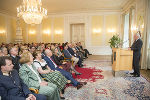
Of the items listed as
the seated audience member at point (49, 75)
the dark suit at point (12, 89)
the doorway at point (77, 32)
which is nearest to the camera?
the dark suit at point (12, 89)

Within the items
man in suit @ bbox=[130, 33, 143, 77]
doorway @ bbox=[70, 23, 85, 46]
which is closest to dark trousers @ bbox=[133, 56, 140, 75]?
man in suit @ bbox=[130, 33, 143, 77]

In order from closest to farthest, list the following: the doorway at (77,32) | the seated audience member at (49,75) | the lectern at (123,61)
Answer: the seated audience member at (49,75), the lectern at (123,61), the doorway at (77,32)

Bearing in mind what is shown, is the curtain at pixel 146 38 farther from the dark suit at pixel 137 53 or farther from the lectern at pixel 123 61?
the lectern at pixel 123 61

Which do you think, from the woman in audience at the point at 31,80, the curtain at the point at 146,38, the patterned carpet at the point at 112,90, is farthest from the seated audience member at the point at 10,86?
the curtain at the point at 146,38

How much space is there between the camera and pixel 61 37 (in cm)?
1020

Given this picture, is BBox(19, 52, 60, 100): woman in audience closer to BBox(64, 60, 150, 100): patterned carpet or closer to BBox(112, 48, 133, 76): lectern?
BBox(64, 60, 150, 100): patterned carpet

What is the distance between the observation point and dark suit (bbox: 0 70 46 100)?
1587 millimetres

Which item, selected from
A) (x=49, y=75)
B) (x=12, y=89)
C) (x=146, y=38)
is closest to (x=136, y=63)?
(x=146, y=38)

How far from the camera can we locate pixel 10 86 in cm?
165

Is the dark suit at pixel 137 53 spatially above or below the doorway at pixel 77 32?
below

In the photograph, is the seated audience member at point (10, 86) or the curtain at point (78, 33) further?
the curtain at point (78, 33)

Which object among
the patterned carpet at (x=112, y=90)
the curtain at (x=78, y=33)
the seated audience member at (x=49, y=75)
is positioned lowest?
the patterned carpet at (x=112, y=90)

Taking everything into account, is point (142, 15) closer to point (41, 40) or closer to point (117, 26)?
point (117, 26)

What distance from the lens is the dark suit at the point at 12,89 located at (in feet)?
5.21
